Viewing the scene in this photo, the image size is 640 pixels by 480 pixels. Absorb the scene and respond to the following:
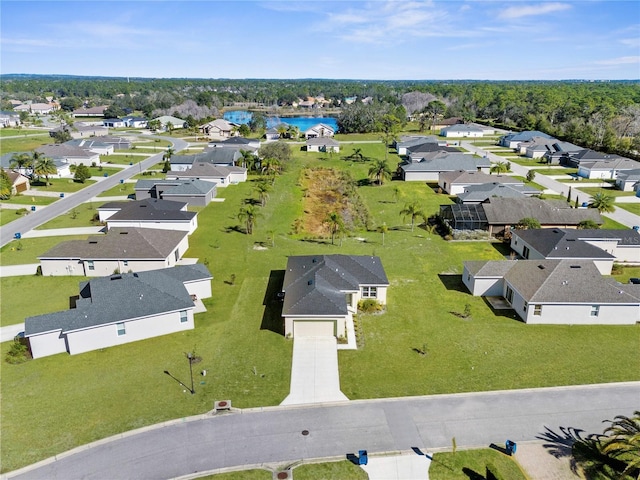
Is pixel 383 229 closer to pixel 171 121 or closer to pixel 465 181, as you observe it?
pixel 465 181

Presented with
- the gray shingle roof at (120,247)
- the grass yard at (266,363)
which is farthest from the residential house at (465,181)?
the gray shingle roof at (120,247)

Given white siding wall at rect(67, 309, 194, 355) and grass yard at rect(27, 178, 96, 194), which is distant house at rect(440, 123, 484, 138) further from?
white siding wall at rect(67, 309, 194, 355)

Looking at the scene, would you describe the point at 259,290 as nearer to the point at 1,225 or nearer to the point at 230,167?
→ the point at 1,225

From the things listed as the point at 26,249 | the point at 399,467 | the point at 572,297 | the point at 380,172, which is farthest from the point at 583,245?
the point at 26,249

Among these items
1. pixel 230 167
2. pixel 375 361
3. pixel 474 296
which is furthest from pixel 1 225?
pixel 474 296

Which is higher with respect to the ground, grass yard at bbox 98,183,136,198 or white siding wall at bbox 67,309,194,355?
grass yard at bbox 98,183,136,198

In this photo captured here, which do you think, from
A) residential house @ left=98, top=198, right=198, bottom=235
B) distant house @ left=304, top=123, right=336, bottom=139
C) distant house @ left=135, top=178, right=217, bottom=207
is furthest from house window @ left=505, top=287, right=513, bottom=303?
distant house @ left=304, top=123, right=336, bottom=139

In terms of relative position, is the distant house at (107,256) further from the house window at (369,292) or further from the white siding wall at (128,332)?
the house window at (369,292)

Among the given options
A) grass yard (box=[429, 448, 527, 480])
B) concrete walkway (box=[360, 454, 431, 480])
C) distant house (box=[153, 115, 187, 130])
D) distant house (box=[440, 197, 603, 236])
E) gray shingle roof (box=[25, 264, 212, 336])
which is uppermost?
distant house (box=[153, 115, 187, 130])
